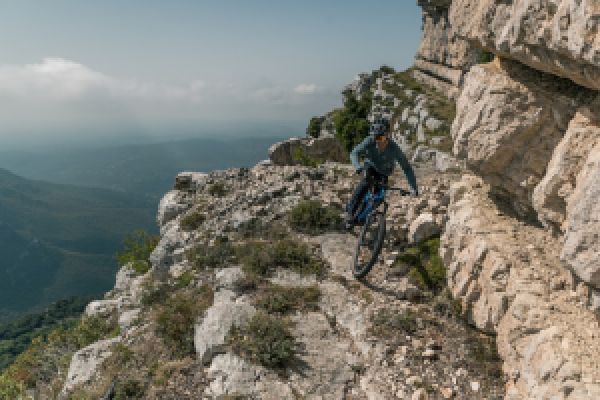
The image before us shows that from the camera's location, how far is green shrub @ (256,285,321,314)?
8.97m

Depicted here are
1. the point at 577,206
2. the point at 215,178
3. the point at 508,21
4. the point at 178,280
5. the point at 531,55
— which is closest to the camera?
the point at 577,206

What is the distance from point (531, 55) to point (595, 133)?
6.28ft

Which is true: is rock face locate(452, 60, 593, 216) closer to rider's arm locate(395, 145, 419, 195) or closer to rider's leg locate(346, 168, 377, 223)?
rider's arm locate(395, 145, 419, 195)

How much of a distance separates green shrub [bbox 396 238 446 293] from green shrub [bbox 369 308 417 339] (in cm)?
131

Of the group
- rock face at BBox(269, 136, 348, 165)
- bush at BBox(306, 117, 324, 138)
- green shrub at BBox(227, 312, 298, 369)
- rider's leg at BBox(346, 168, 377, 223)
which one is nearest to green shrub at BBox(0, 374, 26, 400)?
green shrub at BBox(227, 312, 298, 369)

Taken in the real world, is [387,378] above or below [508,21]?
below

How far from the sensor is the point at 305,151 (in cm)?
2900

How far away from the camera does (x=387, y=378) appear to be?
6840 mm

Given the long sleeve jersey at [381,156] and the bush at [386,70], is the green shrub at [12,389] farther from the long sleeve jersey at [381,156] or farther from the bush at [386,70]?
the bush at [386,70]

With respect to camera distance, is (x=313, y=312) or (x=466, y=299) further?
(x=313, y=312)

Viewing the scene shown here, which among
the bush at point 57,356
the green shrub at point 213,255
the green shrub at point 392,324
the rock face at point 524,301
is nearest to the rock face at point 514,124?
the rock face at point 524,301

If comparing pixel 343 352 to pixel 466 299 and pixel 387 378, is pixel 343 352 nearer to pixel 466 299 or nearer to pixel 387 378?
pixel 387 378

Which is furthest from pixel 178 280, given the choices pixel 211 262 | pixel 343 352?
pixel 343 352

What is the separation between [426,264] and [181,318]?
646 centimetres
